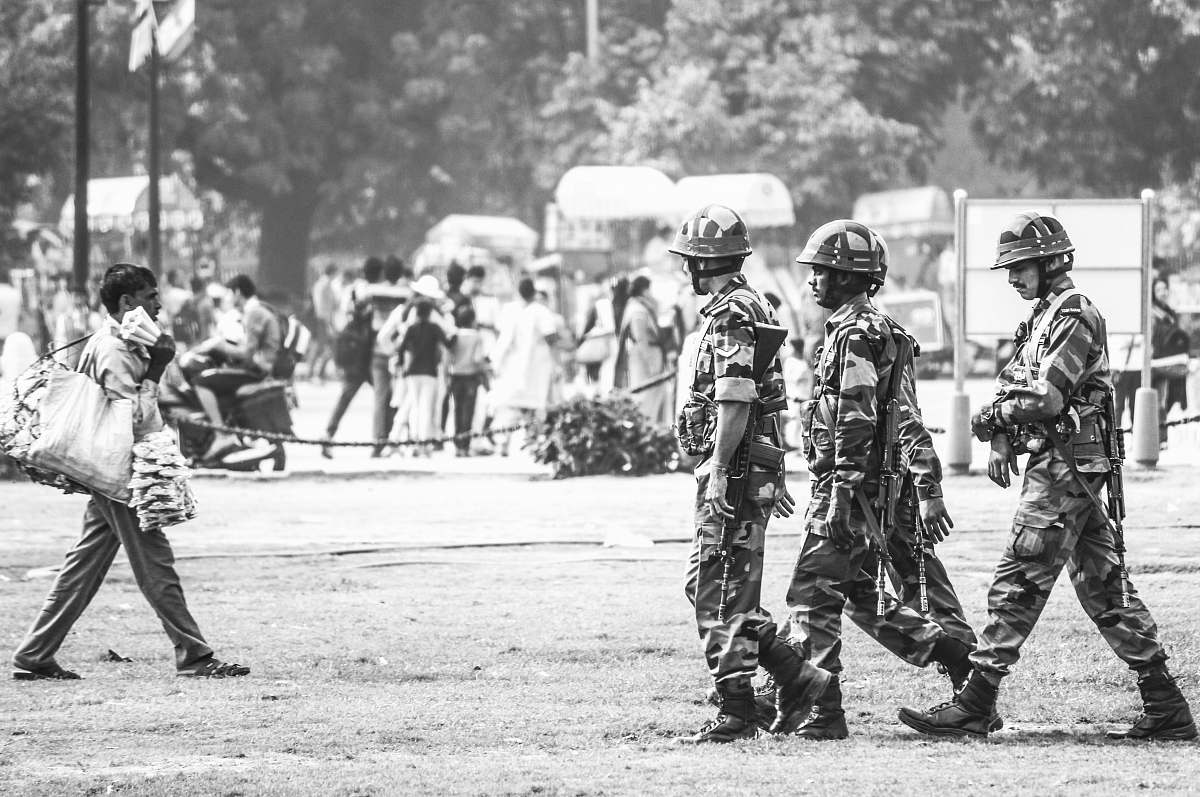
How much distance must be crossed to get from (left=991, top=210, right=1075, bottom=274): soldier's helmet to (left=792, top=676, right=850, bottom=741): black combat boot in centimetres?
151

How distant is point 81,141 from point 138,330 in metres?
16.2

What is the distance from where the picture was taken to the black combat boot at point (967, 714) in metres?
6.74

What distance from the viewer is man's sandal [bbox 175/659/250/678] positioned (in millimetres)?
8297

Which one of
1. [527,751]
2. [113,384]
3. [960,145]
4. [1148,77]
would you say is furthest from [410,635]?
[960,145]

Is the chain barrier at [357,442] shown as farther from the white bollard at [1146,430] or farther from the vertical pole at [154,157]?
the vertical pole at [154,157]

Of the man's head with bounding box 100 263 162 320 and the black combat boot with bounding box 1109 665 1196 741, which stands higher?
the man's head with bounding box 100 263 162 320

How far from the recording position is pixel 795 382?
63.1ft

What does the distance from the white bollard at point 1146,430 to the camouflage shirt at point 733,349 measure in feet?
33.2

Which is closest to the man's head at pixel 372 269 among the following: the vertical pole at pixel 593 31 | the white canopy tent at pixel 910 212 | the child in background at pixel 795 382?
the child in background at pixel 795 382

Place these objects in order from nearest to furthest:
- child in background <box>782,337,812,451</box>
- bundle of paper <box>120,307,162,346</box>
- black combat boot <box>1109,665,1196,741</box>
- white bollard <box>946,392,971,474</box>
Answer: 1. black combat boot <box>1109,665,1196,741</box>
2. bundle of paper <box>120,307,162,346</box>
3. white bollard <box>946,392,971,474</box>
4. child in background <box>782,337,812,451</box>

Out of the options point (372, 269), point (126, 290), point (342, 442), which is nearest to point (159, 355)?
point (126, 290)

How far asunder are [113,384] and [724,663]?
2973 mm

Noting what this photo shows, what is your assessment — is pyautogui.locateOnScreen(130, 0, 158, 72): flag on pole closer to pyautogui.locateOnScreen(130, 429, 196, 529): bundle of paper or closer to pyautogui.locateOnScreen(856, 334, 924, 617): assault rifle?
pyautogui.locateOnScreen(130, 429, 196, 529): bundle of paper

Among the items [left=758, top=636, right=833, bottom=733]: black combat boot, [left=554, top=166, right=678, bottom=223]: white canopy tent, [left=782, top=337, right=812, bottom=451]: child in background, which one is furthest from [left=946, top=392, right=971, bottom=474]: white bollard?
[left=554, top=166, right=678, bottom=223]: white canopy tent
